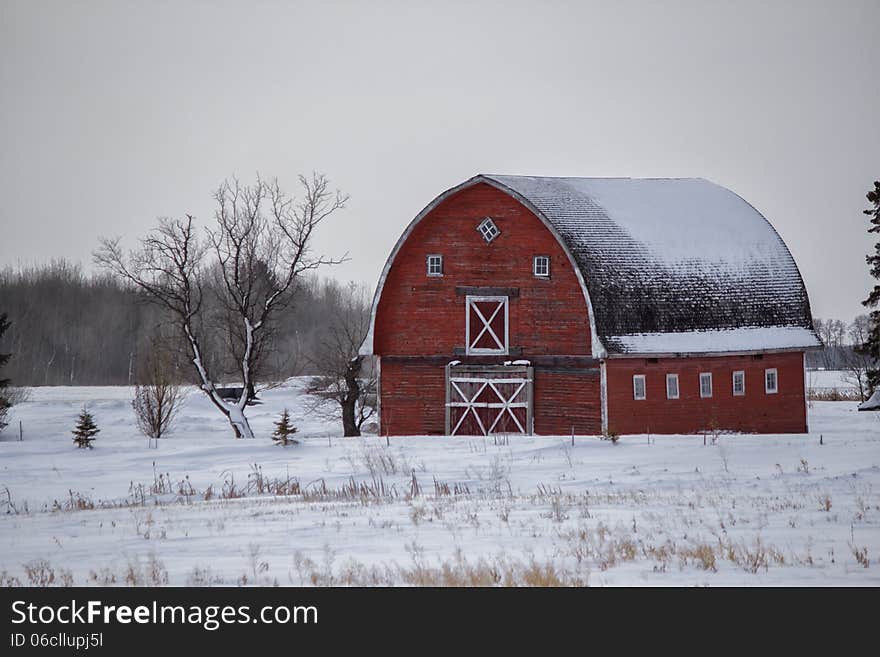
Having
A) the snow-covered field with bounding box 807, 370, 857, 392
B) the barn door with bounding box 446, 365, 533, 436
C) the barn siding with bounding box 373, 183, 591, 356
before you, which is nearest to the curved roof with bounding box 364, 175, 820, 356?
the barn siding with bounding box 373, 183, 591, 356

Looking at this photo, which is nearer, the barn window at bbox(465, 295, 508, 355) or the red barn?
the red barn

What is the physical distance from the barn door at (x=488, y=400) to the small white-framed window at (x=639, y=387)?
2.47 metres

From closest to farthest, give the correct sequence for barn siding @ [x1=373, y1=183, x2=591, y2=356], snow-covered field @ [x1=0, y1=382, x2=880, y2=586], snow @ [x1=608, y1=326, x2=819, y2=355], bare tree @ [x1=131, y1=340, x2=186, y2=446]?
snow-covered field @ [x1=0, y1=382, x2=880, y2=586] < snow @ [x1=608, y1=326, x2=819, y2=355] < barn siding @ [x1=373, y1=183, x2=591, y2=356] < bare tree @ [x1=131, y1=340, x2=186, y2=446]

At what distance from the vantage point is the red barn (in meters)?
23.7

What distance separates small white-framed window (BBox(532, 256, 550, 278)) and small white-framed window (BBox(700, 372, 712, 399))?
4.47 m

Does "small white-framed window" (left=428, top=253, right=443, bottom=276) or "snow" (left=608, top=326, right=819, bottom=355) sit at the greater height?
"small white-framed window" (left=428, top=253, right=443, bottom=276)

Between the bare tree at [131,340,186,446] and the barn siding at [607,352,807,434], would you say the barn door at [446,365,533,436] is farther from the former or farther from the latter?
the bare tree at [131,340,186,446]

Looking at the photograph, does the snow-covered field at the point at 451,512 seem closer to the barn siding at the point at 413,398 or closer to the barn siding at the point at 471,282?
the barn siding at the point at 413,398

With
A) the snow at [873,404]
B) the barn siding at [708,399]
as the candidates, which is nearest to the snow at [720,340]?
the barn siding at [708,399]

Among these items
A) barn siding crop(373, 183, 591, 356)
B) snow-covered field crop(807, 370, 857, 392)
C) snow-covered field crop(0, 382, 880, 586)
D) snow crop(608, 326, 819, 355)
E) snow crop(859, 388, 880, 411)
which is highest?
barn siding crop(373, 183, 591, 356)

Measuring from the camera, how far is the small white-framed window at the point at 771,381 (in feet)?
83.3

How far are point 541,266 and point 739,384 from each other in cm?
573
